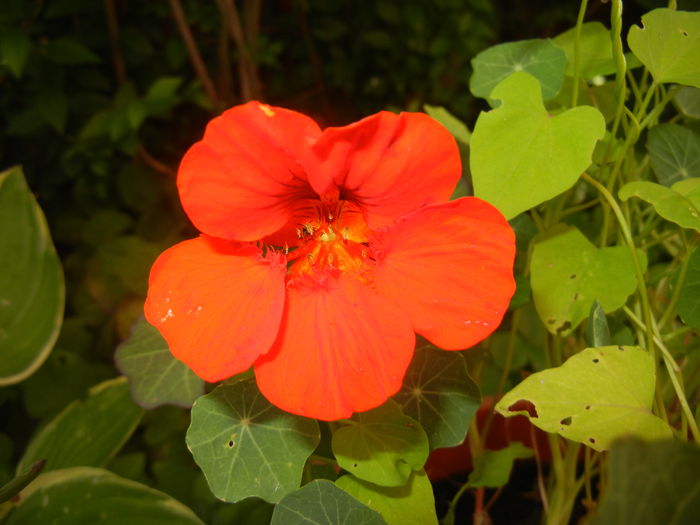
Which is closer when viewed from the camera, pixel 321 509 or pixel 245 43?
pixel 321 509

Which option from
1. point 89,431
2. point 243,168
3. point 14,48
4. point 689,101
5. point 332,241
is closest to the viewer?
point 243,168

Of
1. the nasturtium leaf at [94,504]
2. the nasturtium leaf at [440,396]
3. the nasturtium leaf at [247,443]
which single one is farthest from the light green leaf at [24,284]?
the nasturtium leaf at [440,396]

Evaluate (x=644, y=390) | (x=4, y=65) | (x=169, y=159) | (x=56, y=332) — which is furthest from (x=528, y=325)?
(x=169, y=159)

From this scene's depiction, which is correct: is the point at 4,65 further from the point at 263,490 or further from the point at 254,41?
the point at 263,490

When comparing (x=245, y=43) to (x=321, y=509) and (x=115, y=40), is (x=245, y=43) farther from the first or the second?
(x=321, y=509)

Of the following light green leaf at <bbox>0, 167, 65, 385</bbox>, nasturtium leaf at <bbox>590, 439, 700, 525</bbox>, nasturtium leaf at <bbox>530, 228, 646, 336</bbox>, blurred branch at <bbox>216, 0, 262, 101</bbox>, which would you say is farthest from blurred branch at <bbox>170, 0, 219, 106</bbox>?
nasturtium leaf at <bbox>590, 439, 700, 525</bbox>

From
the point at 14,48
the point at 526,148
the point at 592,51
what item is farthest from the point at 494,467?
the point at 14,48

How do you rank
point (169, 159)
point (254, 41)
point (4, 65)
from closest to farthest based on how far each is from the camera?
point (4, 65) → point (254, 41) → point (169, 159)
